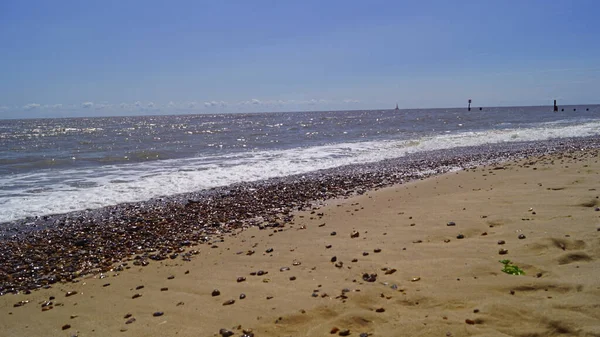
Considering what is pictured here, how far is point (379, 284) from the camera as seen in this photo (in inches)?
189

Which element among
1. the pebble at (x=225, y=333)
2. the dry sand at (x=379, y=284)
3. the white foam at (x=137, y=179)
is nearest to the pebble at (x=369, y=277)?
the dry sand at (x=379, y=284)

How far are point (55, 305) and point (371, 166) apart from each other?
13.6 meters

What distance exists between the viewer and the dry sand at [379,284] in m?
3.93

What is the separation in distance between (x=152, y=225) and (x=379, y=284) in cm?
582

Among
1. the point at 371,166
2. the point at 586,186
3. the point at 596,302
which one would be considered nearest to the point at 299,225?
the point at 596,302

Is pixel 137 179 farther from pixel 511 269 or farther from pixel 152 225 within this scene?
pixel 511 269

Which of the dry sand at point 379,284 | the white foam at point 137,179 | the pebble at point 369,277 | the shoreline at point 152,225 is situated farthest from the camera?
the white foam at point 137,179

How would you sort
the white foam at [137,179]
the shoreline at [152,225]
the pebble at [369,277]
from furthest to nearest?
the white foam at [137,179] → the shoreline at [152,225] → the pebble at [369,277]

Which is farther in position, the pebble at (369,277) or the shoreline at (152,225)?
the shoreline at (152,225)

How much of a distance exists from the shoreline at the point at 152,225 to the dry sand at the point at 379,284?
57 centimetres

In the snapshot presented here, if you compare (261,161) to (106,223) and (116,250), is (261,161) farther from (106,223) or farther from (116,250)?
(116,250)

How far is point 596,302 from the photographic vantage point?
384 centimetres

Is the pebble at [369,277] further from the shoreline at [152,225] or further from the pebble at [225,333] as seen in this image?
the shoreline at [152,225]

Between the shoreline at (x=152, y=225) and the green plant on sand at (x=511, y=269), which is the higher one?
the green plant on sand at (x=511, y=269)
